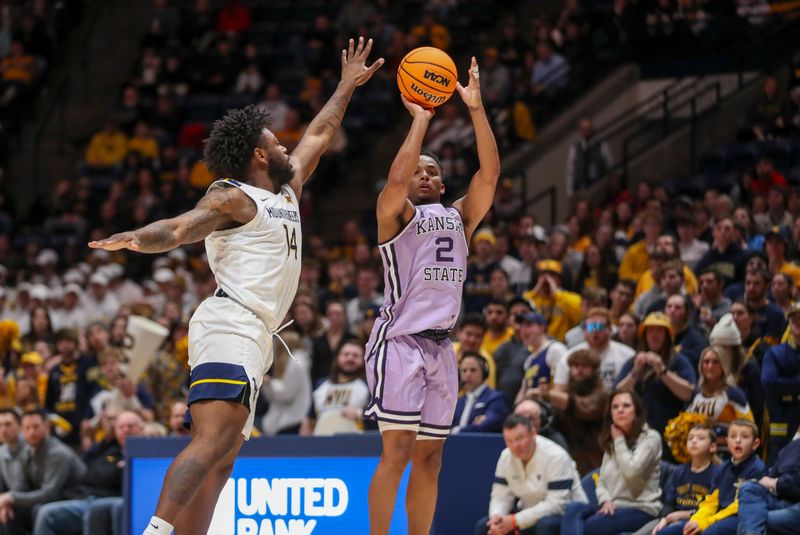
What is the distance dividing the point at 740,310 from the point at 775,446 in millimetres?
1227

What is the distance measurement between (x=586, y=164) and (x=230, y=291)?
11623mm

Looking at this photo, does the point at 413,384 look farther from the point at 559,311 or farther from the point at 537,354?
the point at 559,311

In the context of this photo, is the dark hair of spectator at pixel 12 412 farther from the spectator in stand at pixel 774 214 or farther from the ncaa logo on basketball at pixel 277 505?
the spectator in stand at pixel 774 214

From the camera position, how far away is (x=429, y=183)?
7.55 metres

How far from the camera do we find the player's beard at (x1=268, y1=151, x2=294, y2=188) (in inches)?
285

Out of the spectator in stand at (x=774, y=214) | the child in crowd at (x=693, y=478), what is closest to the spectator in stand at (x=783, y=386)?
the child in crowd at (x=693, y=478)

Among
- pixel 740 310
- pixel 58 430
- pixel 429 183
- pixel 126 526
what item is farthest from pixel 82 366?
pixel 429 183

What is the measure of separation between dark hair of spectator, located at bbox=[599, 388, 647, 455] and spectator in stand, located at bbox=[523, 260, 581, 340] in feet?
9.95

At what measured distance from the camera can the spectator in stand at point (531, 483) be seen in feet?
32.4

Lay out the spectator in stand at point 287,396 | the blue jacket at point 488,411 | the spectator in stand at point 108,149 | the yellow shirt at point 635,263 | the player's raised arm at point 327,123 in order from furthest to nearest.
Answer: the spectator in stand at point 108,149 → the yellow shirt at point 635,263 → the spectator in stand at point 287,396 → the blue jacket at point 488,411 → the player's raised arm at point 327,123

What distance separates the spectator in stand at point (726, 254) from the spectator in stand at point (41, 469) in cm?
606

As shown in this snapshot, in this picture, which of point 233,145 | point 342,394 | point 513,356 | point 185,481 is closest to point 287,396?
point 342,394

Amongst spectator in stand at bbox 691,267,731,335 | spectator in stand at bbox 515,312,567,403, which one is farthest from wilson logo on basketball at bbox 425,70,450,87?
spectator in stand at bbox 691,267,731,335

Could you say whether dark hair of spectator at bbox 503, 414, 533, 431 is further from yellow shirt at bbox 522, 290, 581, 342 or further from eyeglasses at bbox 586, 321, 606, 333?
yellow shirt at bbox 522, 290, 581, 342
